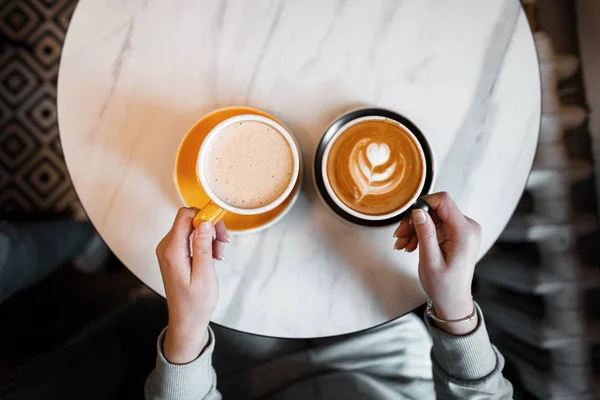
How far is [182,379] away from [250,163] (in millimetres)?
400

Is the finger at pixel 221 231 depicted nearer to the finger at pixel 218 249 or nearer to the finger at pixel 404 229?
the finger at pixel 218 249

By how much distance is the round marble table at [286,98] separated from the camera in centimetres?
80

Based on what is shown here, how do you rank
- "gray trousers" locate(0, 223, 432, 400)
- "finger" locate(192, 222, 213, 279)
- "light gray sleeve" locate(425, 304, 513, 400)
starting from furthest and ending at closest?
"gray trousers" locate(0, 223, 432, 400) → "light gray sleeve" locate(425, 304, 513, 400) → "finger" locate(192, 222, 213, 279)

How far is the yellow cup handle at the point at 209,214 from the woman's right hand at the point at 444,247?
304 mm

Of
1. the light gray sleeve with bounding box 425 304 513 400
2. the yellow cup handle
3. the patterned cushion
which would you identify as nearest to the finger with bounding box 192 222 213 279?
the yellow cup handle

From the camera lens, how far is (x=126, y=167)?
80 centimetres

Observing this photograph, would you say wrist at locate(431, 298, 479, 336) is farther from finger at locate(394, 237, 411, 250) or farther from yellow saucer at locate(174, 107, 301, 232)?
yellow saucer at locate(174, 107, 301, 232)

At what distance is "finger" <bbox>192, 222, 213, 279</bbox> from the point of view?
2.24ft

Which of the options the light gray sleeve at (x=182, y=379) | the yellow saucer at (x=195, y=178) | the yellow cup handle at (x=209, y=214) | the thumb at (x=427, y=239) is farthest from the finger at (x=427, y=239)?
the light gray sleeve at (x=182, y=379)

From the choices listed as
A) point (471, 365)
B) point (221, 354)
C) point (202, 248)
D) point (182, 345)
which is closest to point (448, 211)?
point (471, 365)

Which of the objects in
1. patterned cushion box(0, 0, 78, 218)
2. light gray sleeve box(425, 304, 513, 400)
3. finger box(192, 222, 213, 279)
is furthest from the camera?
patterned cushion box(0, 0, 78, 218)

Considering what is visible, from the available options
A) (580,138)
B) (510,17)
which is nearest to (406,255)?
(510,17)

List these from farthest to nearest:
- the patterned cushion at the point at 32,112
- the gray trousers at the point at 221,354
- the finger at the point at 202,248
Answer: the patterned cushion at the point at 32,112
the gray trousers at the point at 221,354
the finger at the point at 202,248

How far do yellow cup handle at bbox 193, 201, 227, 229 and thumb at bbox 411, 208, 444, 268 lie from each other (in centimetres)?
31
